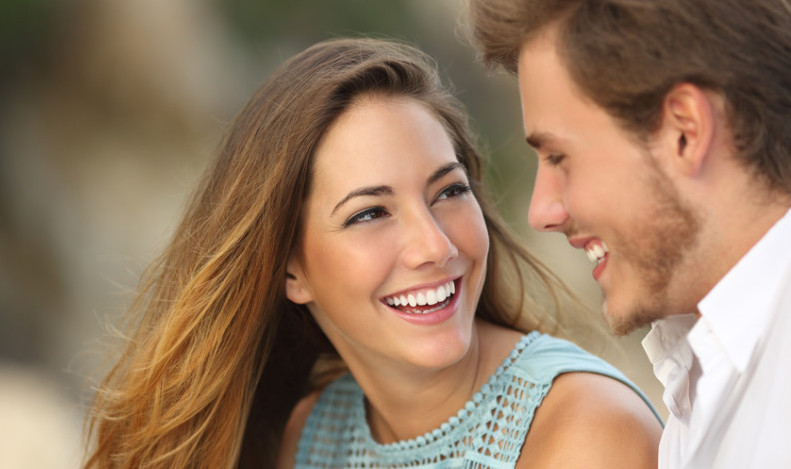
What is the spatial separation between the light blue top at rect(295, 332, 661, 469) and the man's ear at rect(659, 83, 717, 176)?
90 cm

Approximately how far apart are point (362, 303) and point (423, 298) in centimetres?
17

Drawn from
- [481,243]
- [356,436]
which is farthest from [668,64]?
[356,436]

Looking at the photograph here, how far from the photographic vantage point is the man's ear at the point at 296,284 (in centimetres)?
293

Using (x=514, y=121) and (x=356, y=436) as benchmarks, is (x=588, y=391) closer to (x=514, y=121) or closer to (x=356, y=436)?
(x=356, y=436)

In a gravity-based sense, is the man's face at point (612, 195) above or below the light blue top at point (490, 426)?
above

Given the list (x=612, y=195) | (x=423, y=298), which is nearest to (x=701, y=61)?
(x=612, y=195)

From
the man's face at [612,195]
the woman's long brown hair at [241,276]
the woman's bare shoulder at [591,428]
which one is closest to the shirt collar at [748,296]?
the man's face at [612,195]

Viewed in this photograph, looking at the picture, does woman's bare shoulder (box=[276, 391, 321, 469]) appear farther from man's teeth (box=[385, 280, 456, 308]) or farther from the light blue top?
man's teeth (box=[385, 280, 456, 308])

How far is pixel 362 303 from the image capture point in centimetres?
271

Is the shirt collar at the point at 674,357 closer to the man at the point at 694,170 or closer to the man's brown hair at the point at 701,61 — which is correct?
the man at the point at 694,170

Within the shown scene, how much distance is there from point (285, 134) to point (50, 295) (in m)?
5.26

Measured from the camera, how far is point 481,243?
2.79m

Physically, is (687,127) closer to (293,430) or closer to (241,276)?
(241,276)

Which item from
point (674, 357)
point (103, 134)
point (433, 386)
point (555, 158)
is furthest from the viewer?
point (103, 134)
